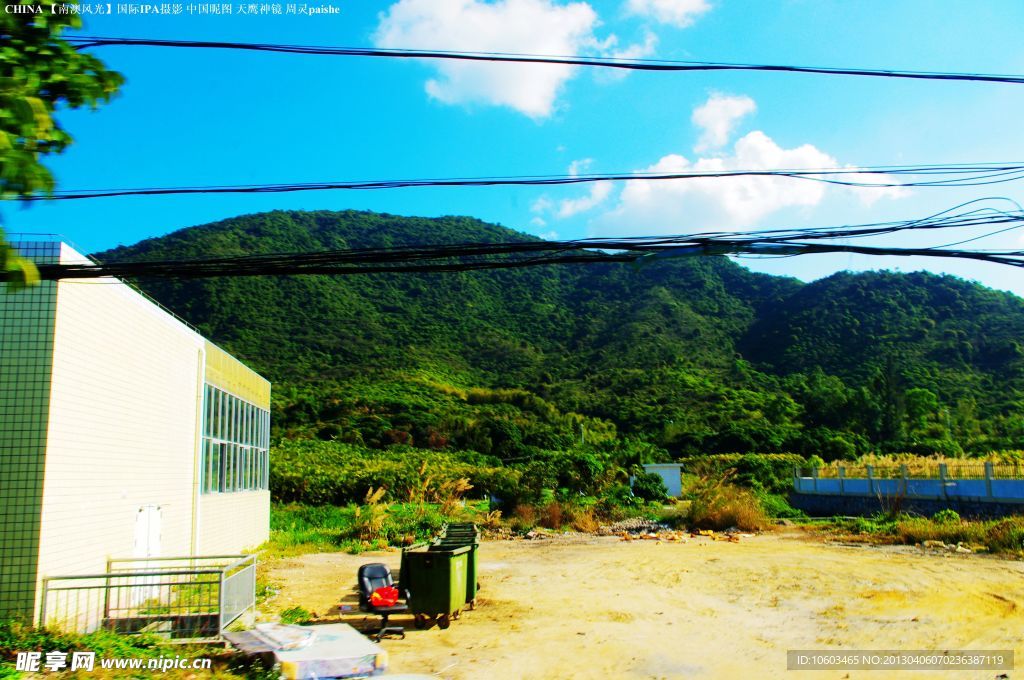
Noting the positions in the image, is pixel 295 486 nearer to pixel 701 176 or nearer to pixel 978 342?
pixel 701 176

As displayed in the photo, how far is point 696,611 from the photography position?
43.4 feet

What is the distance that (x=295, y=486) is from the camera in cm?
3881

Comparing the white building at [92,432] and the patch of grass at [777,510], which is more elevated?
the white building at [92,432]

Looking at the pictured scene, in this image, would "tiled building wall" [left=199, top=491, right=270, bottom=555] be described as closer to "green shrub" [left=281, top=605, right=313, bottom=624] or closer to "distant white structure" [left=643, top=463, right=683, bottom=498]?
"green shrub" [left=281, top=605, right=313, bottom=624]

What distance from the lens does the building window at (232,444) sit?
18.4 m

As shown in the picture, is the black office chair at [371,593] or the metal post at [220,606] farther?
the black office chair at [371,593]

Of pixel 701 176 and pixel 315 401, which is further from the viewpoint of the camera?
pixel 315 401

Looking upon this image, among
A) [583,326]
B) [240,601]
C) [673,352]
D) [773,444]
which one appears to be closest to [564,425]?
[773,444]

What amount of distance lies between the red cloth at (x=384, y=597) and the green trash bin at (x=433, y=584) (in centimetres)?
28

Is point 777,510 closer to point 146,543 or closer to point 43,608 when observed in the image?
point 146,543

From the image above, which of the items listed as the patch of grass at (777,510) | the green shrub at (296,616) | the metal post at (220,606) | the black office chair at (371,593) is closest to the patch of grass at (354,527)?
the green shrub at (296,616)

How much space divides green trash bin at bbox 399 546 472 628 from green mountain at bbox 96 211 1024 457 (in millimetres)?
43720

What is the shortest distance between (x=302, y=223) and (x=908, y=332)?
95.6 m

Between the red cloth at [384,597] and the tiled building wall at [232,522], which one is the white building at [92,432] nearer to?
the tiled building wall at [232,522]
